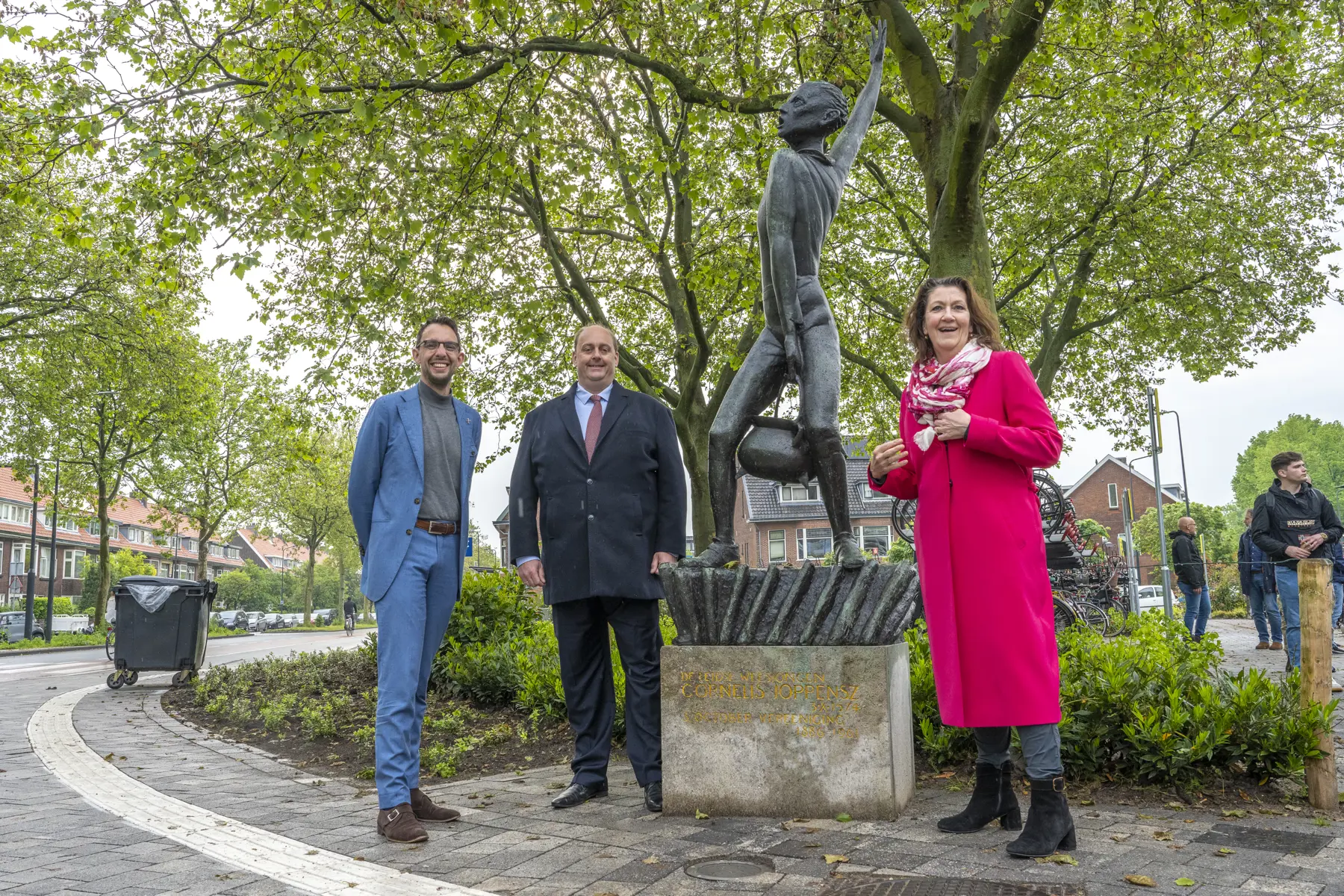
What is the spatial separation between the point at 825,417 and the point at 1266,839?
8.45 feet

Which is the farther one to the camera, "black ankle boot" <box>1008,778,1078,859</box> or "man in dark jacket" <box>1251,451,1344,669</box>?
"man in dark jacket" <box>1251,451,1344,669</box>

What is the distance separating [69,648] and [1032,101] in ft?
85.3

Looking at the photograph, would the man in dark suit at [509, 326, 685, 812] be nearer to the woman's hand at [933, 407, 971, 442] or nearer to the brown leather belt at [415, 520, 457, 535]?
the brown leather belt at [415, 520, 457, 535]

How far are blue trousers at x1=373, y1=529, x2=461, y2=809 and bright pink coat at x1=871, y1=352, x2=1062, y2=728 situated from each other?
7.48 ft

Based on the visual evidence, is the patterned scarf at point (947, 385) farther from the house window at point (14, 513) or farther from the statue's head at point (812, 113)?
the house window at point (14, 513)

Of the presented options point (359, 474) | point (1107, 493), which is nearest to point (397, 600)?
point (359, 474)

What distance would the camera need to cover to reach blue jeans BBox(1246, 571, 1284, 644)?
12188 mm

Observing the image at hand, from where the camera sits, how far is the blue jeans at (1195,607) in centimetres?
1320

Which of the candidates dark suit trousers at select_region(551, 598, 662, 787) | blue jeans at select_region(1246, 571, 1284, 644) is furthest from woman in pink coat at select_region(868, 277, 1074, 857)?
blue jeans at select_region(1246, 571, 1284, 644)

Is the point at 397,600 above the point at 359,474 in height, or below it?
below

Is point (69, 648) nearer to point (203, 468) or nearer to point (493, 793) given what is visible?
point (203, 468)

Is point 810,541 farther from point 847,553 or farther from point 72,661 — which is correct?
point 847,553

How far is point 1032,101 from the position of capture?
60.8 feet

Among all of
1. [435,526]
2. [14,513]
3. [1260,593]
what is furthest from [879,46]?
[14,513]
